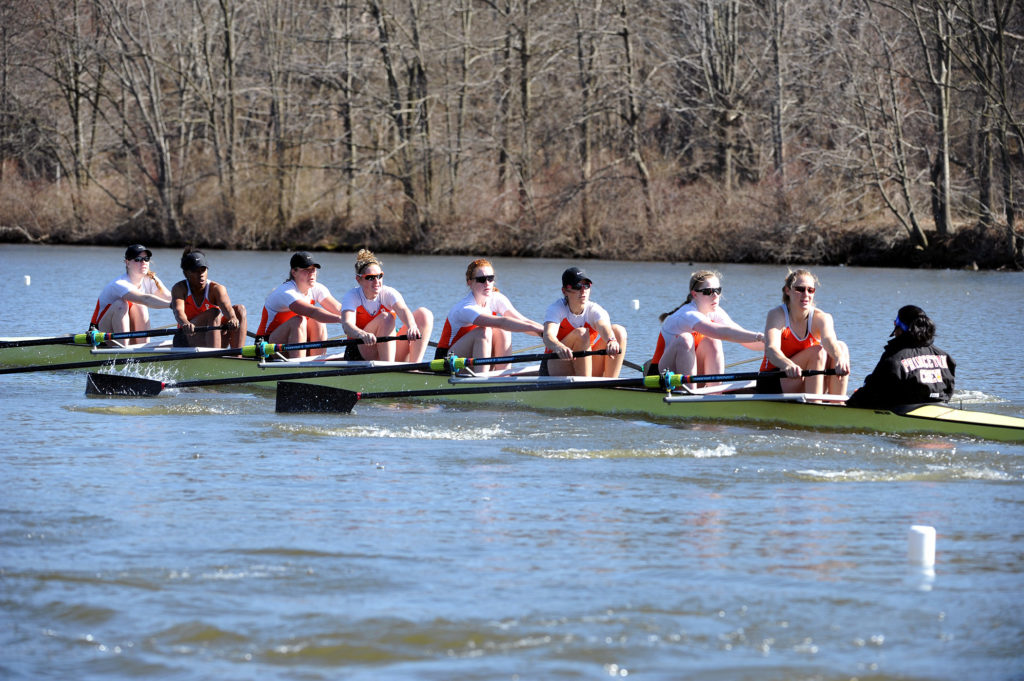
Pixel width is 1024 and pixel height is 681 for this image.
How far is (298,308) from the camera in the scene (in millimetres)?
12312

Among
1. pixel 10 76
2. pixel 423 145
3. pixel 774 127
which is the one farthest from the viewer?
pixel 10 76

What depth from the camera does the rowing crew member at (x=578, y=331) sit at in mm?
10484

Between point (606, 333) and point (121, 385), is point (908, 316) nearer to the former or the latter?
point (606, 333)

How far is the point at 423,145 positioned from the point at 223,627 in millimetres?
30186

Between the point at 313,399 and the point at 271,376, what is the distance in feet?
2.27

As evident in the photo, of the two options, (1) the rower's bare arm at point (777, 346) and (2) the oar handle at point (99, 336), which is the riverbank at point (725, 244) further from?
(1) the rower's bare arm at point (777, 346)

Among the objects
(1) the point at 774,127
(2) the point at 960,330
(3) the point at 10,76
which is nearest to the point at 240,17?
(3) the point at 10,76

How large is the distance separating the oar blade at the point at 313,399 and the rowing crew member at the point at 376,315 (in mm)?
1049

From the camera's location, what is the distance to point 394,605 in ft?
18.6

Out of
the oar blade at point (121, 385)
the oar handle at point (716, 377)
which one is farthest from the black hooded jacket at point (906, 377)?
the oar blade at point (121, 385)

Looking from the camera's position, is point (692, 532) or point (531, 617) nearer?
point (531, 617)

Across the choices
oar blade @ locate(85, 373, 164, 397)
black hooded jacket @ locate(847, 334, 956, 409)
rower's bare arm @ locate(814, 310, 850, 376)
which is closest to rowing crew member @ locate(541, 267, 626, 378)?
rower's bare arm @ locate(814, 310, 850, 376)

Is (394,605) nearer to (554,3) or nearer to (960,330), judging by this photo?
(960,330)

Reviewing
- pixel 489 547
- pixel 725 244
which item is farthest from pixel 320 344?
pixel 725 244
